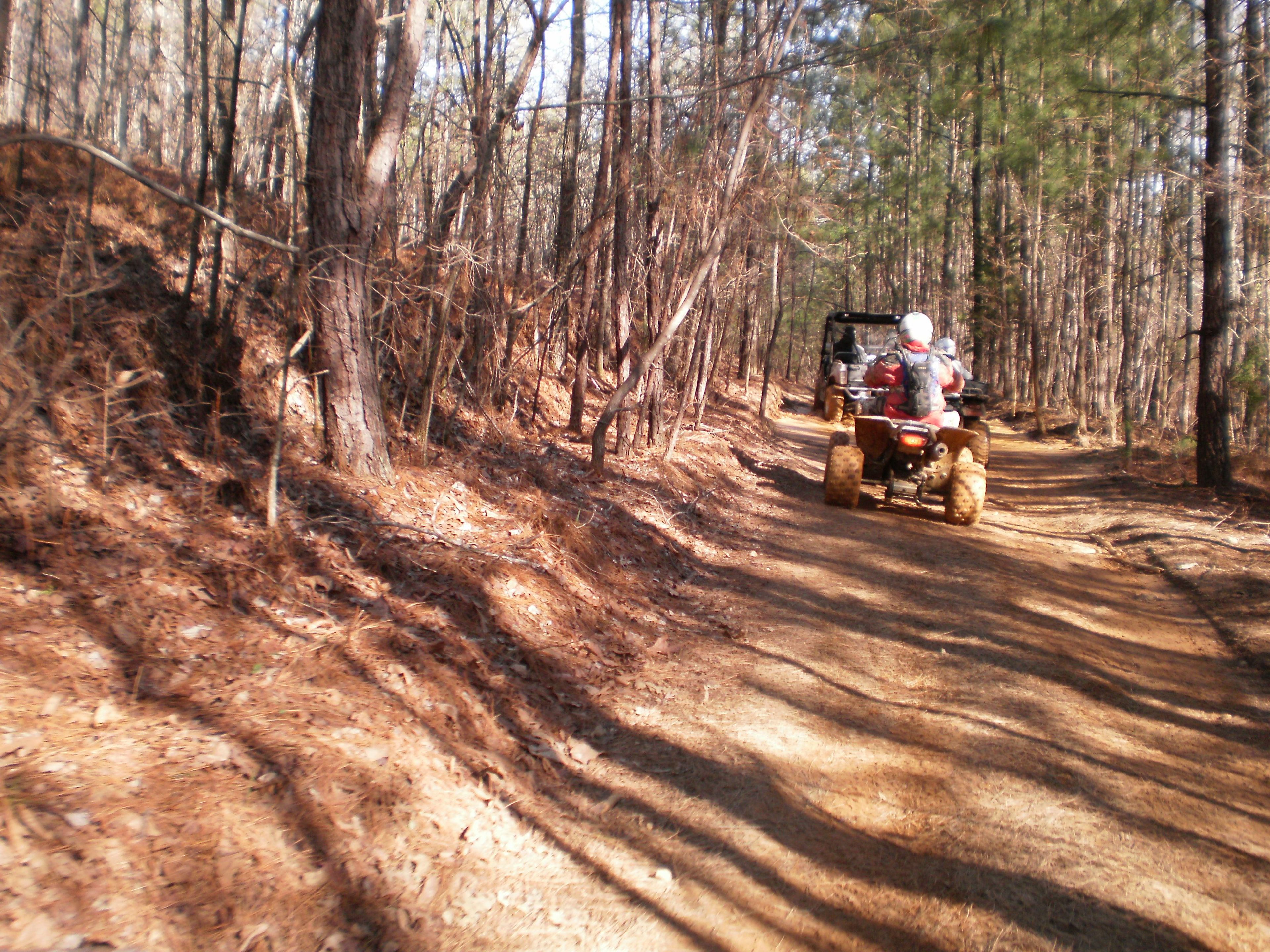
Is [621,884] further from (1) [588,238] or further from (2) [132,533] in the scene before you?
(1) [588,238]

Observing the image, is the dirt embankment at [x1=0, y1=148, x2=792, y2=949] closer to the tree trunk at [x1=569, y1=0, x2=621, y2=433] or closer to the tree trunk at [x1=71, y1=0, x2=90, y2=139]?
the tree trunk at [x1=71, y1=0, x2=90, y2=139]

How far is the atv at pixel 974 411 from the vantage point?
10680mm

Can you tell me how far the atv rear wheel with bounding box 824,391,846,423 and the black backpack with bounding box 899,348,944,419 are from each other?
1017 cm

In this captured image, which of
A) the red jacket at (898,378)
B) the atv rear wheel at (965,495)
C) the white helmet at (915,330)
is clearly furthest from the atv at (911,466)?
the white helmet at (915,330)

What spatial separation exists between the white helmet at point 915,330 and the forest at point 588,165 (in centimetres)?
221

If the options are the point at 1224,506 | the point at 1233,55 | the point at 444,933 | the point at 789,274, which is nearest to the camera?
the point at 444,933

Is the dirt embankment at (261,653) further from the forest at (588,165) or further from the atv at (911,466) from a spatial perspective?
the atv at (911,466)

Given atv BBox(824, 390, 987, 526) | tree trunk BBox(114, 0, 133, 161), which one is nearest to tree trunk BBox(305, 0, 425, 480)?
atv BBox(824, 390, 987, 526)

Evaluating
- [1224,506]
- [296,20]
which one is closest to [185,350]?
[296,20]

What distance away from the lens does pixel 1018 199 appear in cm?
2277

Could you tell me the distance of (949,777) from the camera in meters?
4.25

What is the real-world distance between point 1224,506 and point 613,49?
9.23 meters

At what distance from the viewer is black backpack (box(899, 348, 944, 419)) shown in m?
9.42

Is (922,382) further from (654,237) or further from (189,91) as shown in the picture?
(189,91)
